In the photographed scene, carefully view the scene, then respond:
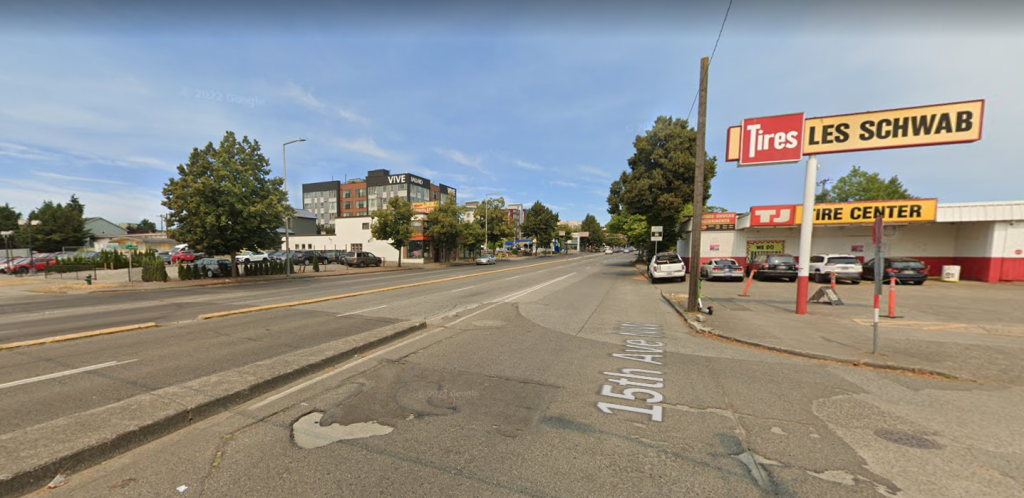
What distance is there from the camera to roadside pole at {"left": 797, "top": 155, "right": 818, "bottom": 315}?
32.2 ft

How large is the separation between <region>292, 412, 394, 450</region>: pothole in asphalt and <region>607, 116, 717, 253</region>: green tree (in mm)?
22448

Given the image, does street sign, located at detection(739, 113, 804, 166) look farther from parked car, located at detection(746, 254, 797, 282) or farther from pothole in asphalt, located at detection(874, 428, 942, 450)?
parked car, located at detection(746, 254, 797, 282)

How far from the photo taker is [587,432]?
3473mm

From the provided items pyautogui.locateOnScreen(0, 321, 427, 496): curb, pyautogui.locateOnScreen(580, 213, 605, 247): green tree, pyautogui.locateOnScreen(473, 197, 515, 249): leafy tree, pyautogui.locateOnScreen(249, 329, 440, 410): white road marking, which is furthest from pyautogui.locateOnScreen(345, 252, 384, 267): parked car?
pyautogui.locateOnScreen(580, 213, 605, 247): green tree

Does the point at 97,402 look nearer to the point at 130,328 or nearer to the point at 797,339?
the point at 130,328

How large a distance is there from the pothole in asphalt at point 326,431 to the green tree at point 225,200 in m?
21.7

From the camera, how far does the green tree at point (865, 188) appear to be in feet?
158

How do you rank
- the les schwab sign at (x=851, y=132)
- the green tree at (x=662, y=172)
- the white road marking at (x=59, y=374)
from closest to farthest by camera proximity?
the white road marking at (x=59, y=374) → the les schwab sign at (x=851, y=132) → the green tree at (x=662, y=172)

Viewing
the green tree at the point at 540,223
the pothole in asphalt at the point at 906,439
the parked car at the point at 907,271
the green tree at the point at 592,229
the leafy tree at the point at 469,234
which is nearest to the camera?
the pothole in asphalt at the point at 906,439

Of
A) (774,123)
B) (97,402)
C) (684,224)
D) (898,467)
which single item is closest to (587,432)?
(898,467)

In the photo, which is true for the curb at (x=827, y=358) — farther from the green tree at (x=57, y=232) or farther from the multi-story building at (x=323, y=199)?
the multi-story building at (x=323, y=199)

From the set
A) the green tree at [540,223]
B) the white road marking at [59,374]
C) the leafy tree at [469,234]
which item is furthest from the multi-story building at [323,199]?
the white road marking at [59,374]

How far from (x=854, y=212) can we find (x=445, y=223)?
33.6 m

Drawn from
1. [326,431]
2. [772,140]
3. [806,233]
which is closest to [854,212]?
[806,233]
